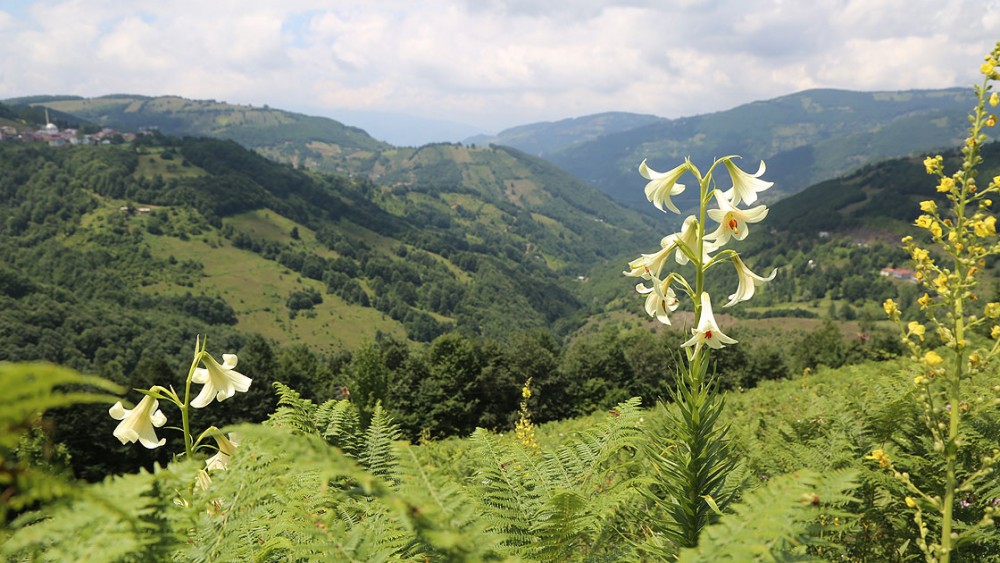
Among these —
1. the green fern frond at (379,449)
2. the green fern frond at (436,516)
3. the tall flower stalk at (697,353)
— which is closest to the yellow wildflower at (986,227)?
the tall flower stalk at (697,353)

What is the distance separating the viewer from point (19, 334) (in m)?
96.9

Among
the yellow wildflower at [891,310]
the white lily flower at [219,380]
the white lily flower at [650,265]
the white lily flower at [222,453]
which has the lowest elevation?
the white lily flower at [222,453]

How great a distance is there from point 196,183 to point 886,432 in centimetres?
22571

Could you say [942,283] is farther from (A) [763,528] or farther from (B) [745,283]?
(A) [763,528]

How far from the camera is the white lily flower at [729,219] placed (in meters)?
3.17

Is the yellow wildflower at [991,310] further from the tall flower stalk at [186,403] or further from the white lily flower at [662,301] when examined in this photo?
the tall flower stalk at [186,403]

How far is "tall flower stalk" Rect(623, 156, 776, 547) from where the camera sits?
2.81 metres

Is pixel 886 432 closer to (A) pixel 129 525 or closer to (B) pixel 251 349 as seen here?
(A) pixel 129 525

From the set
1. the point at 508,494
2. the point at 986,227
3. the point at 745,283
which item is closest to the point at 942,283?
the point at 986,227

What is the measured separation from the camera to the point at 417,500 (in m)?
1.38

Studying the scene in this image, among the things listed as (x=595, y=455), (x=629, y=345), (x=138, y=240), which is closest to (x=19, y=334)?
(x=138, y=240)

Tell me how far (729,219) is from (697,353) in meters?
0.89

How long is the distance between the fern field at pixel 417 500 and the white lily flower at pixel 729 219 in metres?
1.15

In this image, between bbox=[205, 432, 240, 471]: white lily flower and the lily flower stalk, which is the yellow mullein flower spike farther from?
bbox=[205, 432, 240, 471]: white lily flower
